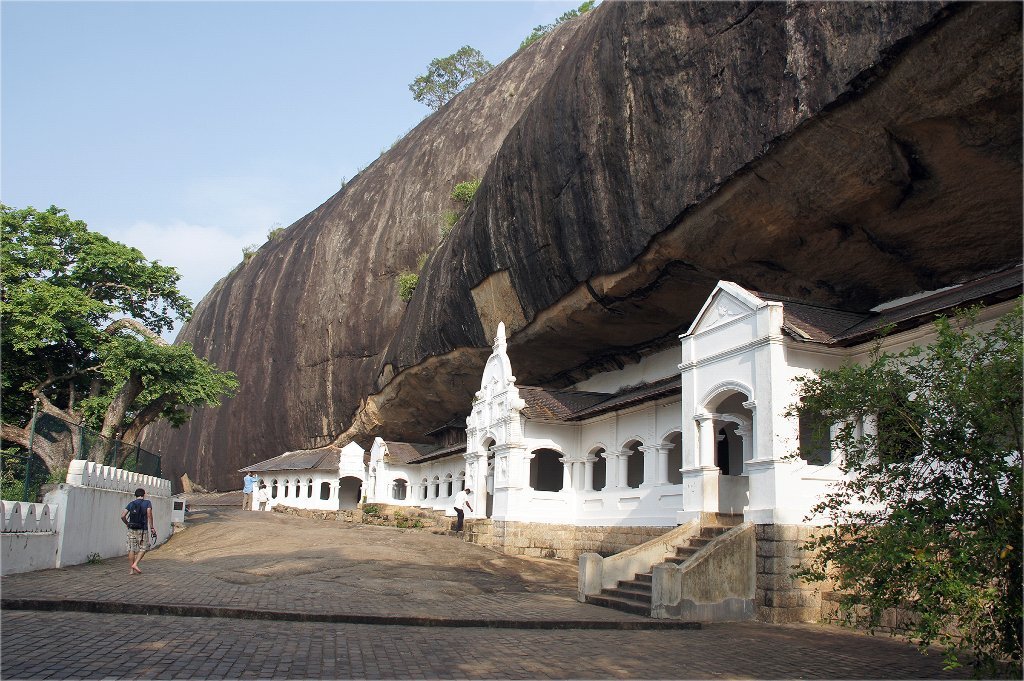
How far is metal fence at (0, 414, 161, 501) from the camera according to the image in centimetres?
1384

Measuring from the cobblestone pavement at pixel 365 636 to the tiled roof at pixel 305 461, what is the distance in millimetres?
27529

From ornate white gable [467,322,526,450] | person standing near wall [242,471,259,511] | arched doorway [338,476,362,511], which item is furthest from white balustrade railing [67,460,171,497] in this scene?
arched doorway [338,476,362,511]

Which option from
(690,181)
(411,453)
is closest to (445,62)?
(411,453)

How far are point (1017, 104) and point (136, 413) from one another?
79.9ft

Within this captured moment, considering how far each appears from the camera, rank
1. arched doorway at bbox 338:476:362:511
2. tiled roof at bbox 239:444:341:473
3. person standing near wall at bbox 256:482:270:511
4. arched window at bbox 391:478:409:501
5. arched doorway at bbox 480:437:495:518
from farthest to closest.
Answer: arched doorway at bbox 338:476:362:511
tiled roof at bbox 239:444:341:473
person standing near wall at bbox 256:482:270:511
arched window at bbox 391:478:409:501
arched doorway at bbox 480:437:495:518

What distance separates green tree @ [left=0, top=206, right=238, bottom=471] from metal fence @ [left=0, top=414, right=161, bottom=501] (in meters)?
2.90

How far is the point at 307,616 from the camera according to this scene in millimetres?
10867

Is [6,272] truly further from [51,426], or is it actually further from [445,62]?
[445,62]

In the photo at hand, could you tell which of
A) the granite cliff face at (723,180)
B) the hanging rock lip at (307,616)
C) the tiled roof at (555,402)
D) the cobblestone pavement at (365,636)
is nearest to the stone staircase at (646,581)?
the cobblestone pavement at (365,636)

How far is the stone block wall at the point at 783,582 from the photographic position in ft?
41.9

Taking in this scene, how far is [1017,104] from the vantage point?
12.7 m

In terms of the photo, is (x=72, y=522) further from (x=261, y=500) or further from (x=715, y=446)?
(x=261, y=500)

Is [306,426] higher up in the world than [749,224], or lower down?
lower down

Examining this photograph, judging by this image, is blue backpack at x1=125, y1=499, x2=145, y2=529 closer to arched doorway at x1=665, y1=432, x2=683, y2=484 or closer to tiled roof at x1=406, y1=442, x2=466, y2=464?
arched doorway at x1=665, y1=432, x2=683, y2=484
